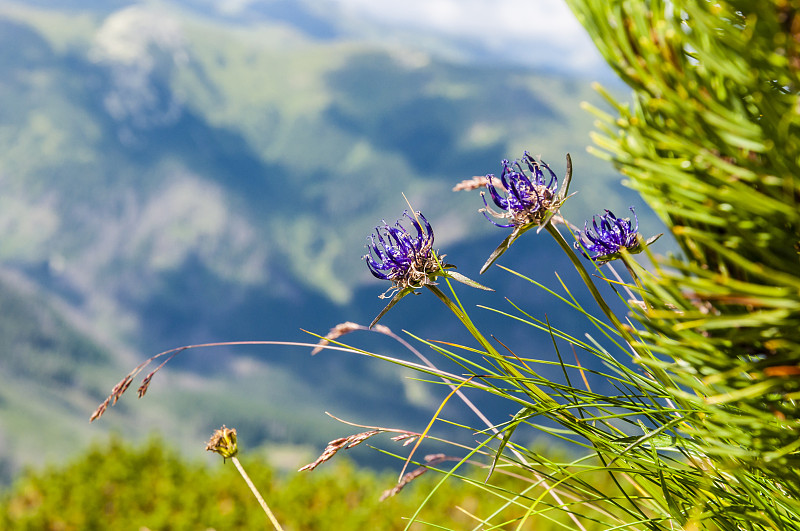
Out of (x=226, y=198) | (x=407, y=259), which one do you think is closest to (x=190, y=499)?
(x=407, y=259)

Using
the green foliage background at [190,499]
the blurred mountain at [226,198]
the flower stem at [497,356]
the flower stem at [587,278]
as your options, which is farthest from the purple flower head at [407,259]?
the blurred mountain at [226,198]

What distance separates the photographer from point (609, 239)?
762mm

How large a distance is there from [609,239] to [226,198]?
7651cm

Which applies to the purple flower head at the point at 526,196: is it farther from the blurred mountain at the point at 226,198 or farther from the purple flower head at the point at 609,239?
the blurred mountain at the point at 226,198

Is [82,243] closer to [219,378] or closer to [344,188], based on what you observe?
[219,378]

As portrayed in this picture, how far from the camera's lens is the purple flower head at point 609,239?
2.45 feet

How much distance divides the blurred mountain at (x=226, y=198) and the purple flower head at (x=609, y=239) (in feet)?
171

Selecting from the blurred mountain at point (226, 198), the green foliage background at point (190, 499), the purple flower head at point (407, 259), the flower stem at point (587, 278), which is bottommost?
the flower stem at point (587, 278)

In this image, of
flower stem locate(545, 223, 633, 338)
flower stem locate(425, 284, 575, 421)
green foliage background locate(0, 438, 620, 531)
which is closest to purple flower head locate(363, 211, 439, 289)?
flower stem locate(425, 284, 575, 421)

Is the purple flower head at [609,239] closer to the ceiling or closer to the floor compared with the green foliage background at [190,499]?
closer to the floor

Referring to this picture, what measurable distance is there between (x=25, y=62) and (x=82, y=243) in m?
25.5

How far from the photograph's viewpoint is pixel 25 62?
71.4m

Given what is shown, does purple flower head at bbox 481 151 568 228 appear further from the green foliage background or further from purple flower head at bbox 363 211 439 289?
the green foliage background

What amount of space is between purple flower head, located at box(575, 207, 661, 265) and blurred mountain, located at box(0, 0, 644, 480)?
5213 cm
